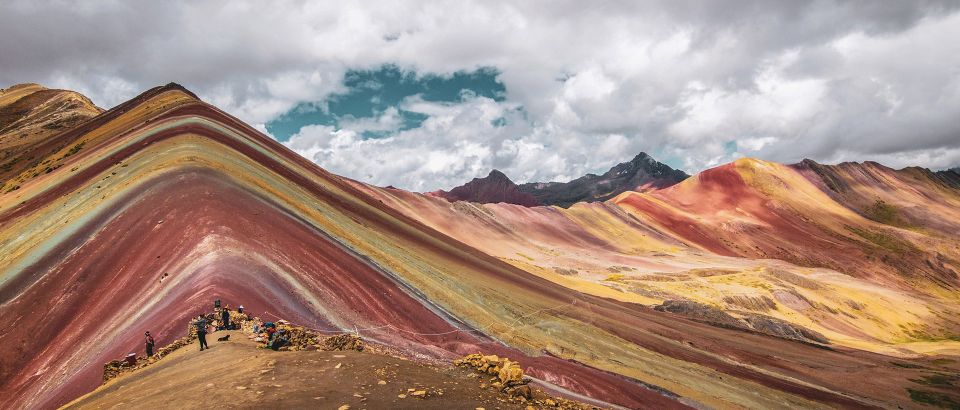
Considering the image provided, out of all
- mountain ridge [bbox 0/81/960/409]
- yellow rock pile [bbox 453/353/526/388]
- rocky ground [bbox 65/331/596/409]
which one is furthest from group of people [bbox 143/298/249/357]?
yellow rock pile [bbox 453/353/526/388]

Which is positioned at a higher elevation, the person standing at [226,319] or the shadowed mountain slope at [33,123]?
the shadowed mountain slope at [33,123]

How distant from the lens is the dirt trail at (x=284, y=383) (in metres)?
11.9

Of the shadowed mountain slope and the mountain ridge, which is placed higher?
the shadowed mountain slope

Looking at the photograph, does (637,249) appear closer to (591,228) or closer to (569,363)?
(591,228)

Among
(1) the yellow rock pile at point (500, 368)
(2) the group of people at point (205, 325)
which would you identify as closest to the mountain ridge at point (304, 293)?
(2) the group of people at point (205, 325)

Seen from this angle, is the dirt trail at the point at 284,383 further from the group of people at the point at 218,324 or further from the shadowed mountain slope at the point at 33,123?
the shadowed mountain slope at the point at 33,123

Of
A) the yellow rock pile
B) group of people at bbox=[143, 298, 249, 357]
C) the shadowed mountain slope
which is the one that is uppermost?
the shadowed mountain slope

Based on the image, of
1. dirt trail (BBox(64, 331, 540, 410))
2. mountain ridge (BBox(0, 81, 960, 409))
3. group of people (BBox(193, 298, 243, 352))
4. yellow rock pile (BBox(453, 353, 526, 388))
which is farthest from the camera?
mountain ridge (BBox(0, 81, 960, 409))

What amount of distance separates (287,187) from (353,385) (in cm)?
3927

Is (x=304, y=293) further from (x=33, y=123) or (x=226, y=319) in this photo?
(x=33, y=123)

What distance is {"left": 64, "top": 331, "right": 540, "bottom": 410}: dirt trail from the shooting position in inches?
467

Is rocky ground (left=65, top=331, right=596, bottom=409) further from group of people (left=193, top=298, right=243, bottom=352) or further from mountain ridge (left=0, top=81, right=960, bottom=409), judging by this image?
mountain ridge (left=0, top=81, right=960, bottom=409)

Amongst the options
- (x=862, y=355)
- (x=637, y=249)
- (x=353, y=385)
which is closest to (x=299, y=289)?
(x=353, y=385)

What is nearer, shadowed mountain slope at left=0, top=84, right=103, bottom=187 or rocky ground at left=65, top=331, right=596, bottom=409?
rocky ground at left=65, top=331, right=596, bottom=409
